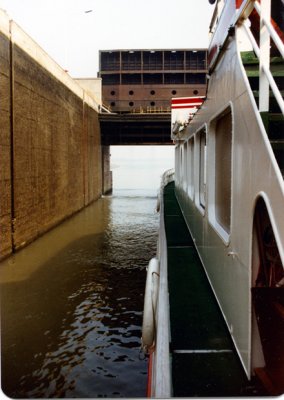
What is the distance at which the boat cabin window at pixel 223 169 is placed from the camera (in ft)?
16.4

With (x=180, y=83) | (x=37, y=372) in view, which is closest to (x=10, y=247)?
(x=37, y=372)

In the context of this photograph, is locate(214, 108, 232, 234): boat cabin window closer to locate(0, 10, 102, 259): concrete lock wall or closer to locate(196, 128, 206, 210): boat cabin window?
locate(196, 128, 206, 210): boat cabin window

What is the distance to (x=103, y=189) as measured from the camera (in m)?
37.8

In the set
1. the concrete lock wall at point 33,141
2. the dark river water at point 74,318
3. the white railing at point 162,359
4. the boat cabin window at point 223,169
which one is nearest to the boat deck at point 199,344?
the white railing at point 162,359

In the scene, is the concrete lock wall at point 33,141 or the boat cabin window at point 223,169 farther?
the concrete lock wall at point 33,141

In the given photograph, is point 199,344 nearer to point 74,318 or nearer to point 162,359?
point 162,359

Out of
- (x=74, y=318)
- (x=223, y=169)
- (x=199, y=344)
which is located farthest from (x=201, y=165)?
(x=199, y=344)

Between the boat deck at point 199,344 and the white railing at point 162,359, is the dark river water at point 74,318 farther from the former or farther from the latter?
the white railing at point 162,359

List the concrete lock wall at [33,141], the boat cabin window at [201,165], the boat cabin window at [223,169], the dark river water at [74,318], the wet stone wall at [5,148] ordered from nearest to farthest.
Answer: the boat cabin window at [223,169], the dark river water at [74,318], the boat cabin window at [201,165], the wet stone wall at [5,148], the concrete lock wall at [33,141]

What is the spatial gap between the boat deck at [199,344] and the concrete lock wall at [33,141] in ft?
26.2

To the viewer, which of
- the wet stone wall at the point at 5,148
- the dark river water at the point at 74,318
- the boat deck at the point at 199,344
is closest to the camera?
the boat deck at the point at 199,344

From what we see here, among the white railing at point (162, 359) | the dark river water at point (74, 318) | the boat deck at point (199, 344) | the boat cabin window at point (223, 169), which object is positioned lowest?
the dark river water at point (74, 318)

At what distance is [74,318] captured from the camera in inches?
333

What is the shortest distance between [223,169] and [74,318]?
511cm
